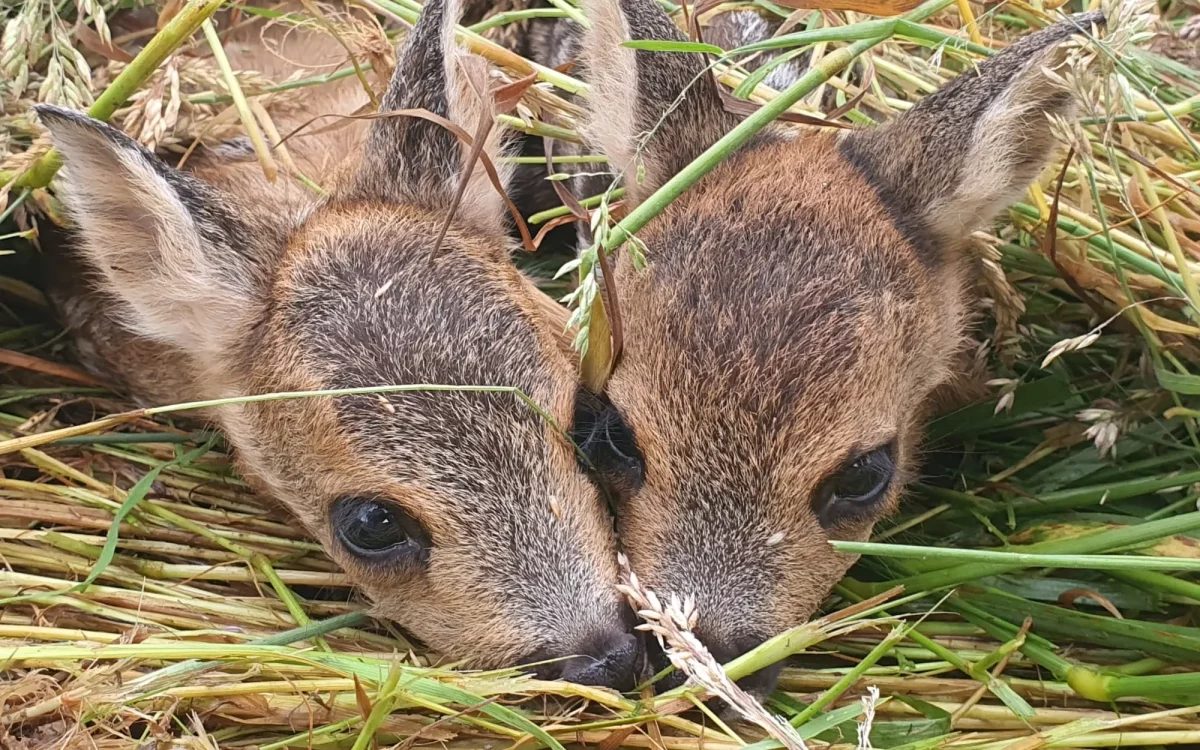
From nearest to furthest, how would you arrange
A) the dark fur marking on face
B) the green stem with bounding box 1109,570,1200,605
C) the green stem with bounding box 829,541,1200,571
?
the green stem with bounding box 829,541,1200,571
the green stem with bounding box 1109,570,1200,605
the dark fur marking on face

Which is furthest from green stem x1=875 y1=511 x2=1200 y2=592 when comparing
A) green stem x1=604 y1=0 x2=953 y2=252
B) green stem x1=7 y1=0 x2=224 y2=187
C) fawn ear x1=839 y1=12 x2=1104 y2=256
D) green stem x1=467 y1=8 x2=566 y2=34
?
green stem x1=7 y1=0 x2=224 y2=187

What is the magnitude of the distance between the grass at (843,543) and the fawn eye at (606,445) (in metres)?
0.61

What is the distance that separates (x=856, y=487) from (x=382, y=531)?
1351 mm

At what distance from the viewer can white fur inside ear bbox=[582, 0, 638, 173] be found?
3.30 meters

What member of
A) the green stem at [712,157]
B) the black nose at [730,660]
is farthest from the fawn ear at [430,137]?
the black nose at [730,660]

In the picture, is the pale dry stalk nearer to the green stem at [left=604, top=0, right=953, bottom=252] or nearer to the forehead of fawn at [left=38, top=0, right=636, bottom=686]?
the forehead of fawn at [left=38, top=0, right=636, bottom=686]

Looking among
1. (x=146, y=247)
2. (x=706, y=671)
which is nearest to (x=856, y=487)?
(x=706, y=671)

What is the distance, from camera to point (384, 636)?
10.6 ft

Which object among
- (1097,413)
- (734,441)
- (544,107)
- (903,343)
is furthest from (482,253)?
(1097,413)

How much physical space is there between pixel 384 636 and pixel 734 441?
1258 mm

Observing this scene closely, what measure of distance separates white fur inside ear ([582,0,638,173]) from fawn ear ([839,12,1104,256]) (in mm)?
711

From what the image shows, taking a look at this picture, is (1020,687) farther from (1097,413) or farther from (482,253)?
(482,253)

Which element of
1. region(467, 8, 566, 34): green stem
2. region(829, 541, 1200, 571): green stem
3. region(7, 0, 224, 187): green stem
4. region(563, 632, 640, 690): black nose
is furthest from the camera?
region(467, 8, 566, 34): green stem

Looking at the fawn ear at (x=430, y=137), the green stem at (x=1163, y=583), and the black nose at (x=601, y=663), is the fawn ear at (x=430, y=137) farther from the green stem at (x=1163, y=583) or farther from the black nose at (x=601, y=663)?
the green stem at (x=1163, y=583)
